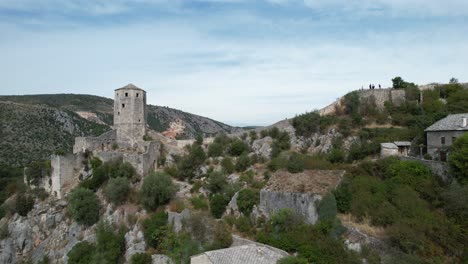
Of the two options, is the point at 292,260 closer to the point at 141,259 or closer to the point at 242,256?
the point at 242,256

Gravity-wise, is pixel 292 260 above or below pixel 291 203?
below

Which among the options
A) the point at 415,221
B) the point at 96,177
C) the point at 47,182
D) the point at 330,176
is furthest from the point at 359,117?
the point at 47,182

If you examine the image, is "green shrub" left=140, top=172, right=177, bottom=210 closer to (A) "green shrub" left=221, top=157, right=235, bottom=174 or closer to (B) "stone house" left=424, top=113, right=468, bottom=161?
(A) "green shrub" left=221, top=157, right=235, bottom=174

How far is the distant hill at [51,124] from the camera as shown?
57125 millimetres

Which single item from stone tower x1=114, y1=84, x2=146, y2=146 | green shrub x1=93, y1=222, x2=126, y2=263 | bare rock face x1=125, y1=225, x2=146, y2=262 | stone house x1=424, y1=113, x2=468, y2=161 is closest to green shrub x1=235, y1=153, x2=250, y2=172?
bare rock face x1=125, y1=225, x2=146, y2=262

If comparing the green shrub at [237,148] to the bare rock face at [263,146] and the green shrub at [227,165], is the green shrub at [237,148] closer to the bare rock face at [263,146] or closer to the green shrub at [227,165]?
the bare rock face at [263,146]

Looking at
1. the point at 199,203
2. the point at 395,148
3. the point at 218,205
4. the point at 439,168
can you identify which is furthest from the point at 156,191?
the point at 439,168

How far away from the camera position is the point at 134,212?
2692 cm

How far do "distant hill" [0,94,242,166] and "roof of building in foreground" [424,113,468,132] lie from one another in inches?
1199

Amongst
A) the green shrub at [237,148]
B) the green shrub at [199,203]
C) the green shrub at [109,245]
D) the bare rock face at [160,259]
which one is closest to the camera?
the bare rock face at [160,259]

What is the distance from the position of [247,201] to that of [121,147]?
43.3ft

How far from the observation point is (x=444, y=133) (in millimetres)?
23859

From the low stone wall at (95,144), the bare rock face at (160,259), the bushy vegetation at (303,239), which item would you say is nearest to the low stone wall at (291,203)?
the bushy vegetation at (303,239)

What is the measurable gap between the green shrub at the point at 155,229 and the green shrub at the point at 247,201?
424 cm
